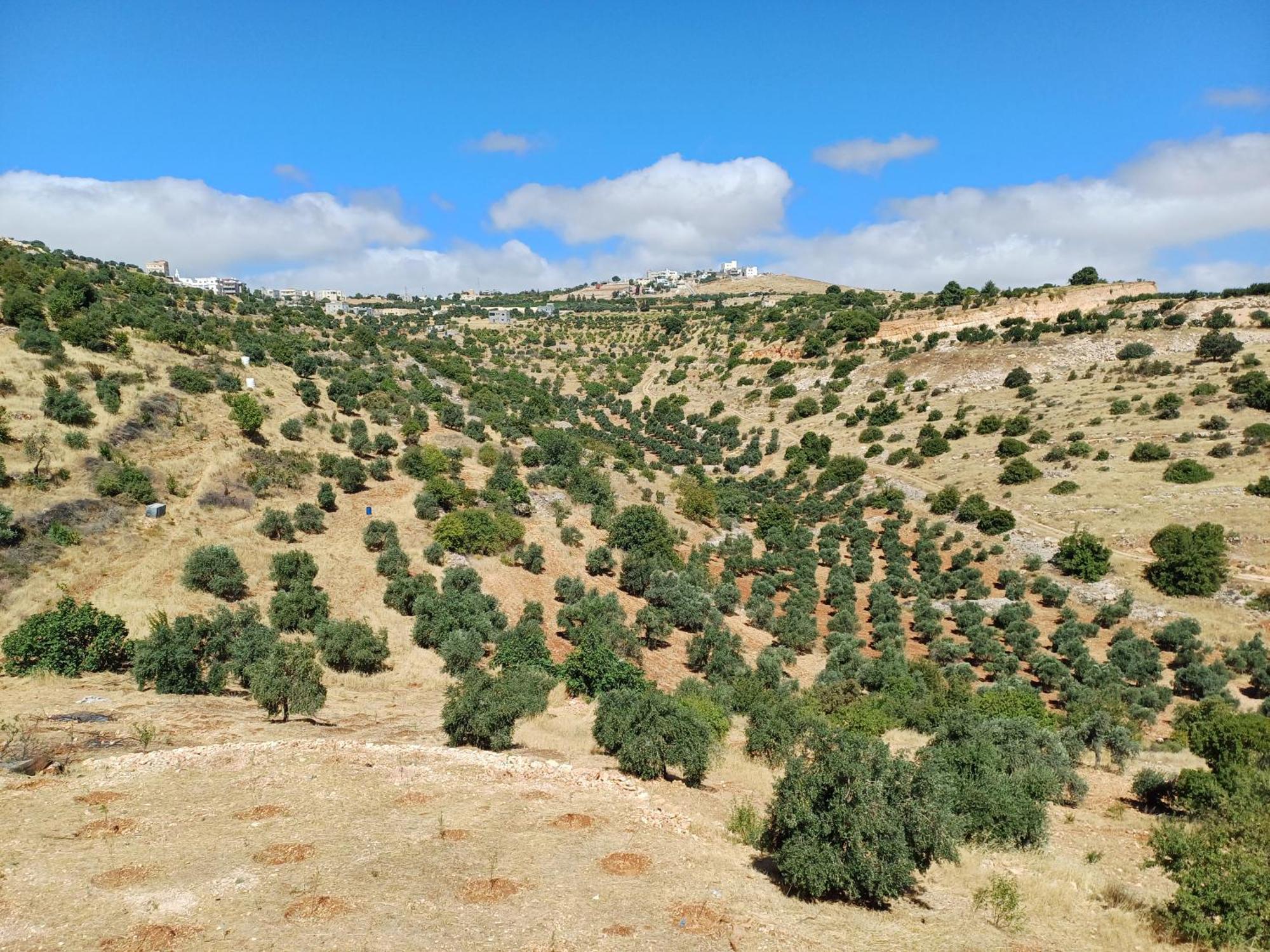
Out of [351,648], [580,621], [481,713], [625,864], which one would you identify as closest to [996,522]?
[580,621]

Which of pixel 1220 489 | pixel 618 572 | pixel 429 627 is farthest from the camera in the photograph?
pixel 1220 489

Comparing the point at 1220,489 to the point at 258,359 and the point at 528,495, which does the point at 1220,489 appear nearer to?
the point at 528,495

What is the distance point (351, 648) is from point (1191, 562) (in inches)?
1696

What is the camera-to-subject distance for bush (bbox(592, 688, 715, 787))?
1681 cm

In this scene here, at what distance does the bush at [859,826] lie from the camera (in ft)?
36.7

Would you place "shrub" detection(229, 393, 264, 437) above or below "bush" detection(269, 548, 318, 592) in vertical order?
above

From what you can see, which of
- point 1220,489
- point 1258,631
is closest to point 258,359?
point 1258,631

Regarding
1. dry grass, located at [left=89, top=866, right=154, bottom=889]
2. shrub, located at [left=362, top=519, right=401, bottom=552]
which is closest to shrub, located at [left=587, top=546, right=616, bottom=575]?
shrub, located at [left=362, top=519, right=401, bottom=552]

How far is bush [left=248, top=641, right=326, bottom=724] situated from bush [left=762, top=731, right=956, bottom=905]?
14.2 metres

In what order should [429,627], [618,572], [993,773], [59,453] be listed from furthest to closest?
[618,572] → [59,453] → [429,627] → [993,773]

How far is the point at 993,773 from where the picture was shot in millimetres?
16328

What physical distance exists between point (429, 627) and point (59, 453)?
20.1 meters

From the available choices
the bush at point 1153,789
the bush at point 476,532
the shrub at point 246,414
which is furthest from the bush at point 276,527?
the bush at point 1153,789

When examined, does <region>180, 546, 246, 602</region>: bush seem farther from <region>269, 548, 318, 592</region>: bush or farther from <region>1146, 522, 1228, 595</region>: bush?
<region>1146, 522, 1228, 595</region>: bush
